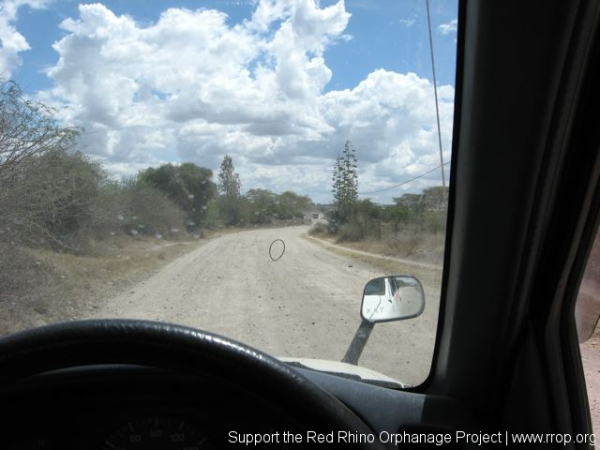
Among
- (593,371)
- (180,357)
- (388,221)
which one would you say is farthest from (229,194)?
(593,371)

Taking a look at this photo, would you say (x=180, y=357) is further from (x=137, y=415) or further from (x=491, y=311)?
(x=491, y=311)

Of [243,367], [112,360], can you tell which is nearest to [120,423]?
[112,360]

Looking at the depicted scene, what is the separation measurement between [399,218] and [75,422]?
1.99 metres

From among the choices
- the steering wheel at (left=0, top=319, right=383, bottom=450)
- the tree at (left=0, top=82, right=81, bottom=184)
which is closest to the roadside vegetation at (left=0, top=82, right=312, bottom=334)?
the tree at (left=0, top=82, right=81, bottom=184)

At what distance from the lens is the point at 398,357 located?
3.45m

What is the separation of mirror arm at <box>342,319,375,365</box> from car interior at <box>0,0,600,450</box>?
608mm

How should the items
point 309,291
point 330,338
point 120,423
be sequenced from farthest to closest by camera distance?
point 309,291
point 330,338
point 120,423

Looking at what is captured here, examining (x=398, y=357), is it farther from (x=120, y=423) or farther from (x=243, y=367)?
(x=243, y=367)

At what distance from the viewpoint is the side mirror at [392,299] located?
131 inches

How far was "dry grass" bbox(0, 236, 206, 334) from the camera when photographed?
3.37 m

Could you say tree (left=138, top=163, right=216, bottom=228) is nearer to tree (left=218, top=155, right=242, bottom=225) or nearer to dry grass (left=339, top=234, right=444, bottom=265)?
tree (left=218, top=155, right=242, bottom=225)

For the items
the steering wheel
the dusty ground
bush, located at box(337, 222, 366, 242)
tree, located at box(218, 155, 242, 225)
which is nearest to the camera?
the steering wheel

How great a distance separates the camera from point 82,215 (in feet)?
12.1

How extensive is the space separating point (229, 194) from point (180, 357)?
2.10 m
